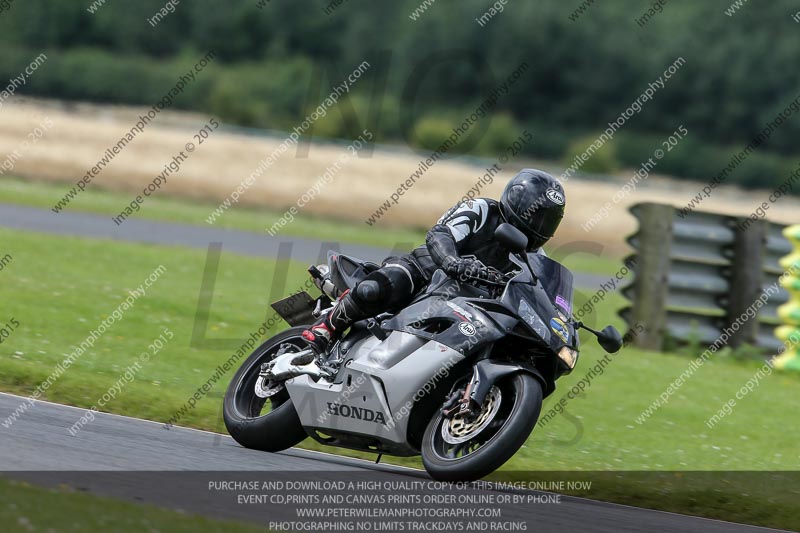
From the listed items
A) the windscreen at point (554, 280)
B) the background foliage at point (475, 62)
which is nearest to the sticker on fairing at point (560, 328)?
the windscreen at point (554, 280)

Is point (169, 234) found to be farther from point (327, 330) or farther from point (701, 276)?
point (327, 330)

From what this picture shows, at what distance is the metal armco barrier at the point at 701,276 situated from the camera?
49.6 feet

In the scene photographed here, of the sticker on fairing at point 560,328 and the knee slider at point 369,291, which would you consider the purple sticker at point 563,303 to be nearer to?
the sticker on fairing at point 560,328

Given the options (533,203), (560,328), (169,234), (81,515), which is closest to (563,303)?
(560,328)

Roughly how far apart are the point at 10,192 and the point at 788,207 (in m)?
26.7

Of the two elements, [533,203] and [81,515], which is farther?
[533,203]

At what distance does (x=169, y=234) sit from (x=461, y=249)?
15.2m

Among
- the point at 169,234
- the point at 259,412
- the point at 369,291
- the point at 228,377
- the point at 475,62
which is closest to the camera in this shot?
the point at 369,291

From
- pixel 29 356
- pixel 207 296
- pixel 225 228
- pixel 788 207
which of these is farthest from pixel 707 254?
pixel 788 207

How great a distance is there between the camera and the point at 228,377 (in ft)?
37.6

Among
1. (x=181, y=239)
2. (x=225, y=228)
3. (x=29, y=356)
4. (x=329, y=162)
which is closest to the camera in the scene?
(x=29, y=356)

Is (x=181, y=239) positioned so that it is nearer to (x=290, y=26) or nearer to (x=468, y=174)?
(x=468, y=174)

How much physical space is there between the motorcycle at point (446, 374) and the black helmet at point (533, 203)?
184 mm

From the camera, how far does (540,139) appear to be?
197 ft
